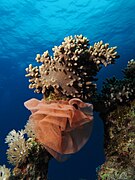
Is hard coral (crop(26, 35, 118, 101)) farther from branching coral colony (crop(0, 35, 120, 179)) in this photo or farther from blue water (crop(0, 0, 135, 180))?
blue water (crop(0, 0, 135, 180))

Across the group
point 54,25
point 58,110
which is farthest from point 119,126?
point 54,25

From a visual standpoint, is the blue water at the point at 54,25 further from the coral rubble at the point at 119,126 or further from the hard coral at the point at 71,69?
the hard coral at the point at 71,69

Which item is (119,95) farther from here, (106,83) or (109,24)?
(109,24)

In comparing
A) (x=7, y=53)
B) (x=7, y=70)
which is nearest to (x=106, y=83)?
(x=7, y=53)

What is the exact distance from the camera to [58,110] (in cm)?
340

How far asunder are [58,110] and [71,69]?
2.76ft

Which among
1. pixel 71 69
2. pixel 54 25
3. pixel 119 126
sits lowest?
pixel 119 126

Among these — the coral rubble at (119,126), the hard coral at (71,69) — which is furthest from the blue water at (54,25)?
the hard coral at (71,69)

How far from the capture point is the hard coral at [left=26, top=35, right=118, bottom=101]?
153 inches

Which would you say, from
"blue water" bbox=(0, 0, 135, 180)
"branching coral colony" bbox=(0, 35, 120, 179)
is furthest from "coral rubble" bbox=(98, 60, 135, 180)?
"blue water" bbox=(0, 0, 135, 180)

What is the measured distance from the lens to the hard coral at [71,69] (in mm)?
3891

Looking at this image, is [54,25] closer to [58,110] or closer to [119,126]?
[119,126]

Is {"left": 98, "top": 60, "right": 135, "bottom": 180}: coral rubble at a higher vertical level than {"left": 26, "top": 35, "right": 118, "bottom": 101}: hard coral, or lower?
lower

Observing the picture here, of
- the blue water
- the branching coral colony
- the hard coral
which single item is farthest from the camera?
the blue water
